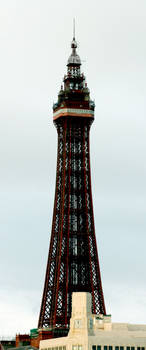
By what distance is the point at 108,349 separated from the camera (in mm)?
175625

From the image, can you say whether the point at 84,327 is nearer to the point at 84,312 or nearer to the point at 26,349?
the point at 84,312

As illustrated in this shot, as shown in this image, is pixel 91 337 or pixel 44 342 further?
pixel 44 342

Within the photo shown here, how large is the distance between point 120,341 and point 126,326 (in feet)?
27.6

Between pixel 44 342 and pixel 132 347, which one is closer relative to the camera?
pixel 132 347

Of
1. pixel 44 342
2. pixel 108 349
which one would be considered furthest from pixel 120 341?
pixel 44 342

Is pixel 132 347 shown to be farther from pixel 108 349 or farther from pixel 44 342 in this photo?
pixel 44 342

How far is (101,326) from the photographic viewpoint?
187 meters

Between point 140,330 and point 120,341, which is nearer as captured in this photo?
point 120,341

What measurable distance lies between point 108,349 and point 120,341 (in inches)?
84.4

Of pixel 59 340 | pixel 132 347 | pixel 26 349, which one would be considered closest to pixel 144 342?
pixel 132 347

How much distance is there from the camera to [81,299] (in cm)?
17975

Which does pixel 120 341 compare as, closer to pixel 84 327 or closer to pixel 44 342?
pixel 84 327

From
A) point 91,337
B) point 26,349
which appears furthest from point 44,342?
point 91,337

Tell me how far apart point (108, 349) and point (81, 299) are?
899 cm
